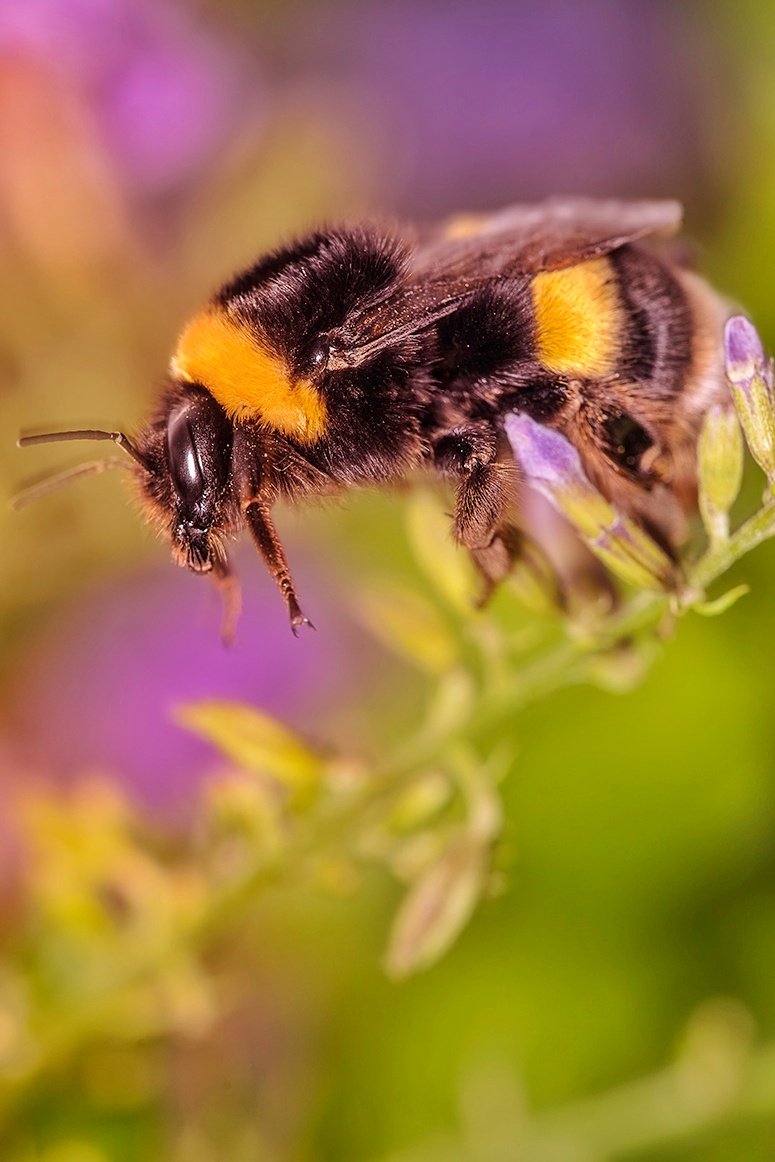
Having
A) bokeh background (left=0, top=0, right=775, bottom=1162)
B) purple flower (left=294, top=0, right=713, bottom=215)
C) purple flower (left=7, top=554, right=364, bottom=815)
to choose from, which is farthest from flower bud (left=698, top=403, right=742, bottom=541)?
purple flower (left=294, top=0, right=713, bottom=215)

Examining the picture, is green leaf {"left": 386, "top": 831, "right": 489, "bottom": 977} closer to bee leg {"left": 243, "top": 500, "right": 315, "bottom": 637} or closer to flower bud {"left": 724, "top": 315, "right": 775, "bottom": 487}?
bee leg {"left": 243, "top": 500, "right": 315, "bottom": 637}

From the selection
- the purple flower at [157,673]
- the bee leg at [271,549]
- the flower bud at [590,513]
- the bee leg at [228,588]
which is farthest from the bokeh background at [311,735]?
the flower bud at [590,513]

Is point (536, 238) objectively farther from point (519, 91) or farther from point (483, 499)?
point (519, 91)

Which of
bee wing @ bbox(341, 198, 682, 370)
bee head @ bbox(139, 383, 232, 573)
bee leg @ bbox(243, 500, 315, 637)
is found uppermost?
bee wing @ bbox(341, 198, 682, 370)

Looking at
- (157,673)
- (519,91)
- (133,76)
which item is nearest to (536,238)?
(157,673)

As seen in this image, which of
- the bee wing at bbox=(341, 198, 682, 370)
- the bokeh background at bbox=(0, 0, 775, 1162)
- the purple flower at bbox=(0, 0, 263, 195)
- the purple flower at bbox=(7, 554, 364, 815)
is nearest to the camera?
the bee wing at bbox=(341, 198, 682, 370)

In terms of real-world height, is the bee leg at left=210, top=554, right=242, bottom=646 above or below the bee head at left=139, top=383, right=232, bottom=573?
below
